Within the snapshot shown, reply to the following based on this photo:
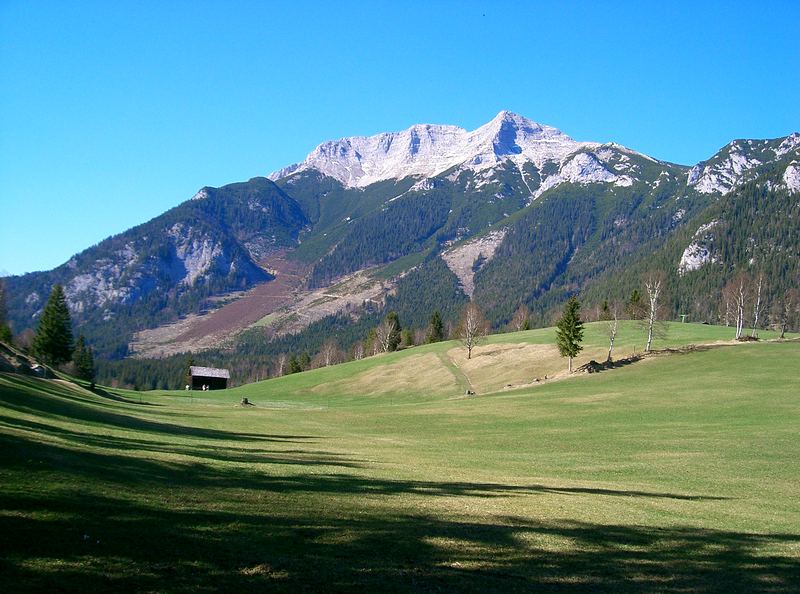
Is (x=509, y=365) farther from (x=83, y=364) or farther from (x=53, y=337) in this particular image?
(x=83, y=364)

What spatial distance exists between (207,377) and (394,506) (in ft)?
465

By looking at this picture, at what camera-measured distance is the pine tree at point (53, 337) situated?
10156cm

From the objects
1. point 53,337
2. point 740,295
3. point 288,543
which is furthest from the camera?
point 740,295

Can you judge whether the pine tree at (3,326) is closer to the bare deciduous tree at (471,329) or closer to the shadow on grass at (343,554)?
the bare deciduous tree at (471,329)

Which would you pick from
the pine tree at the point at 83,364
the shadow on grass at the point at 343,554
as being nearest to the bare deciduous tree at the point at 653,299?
the shadow on grass at the point at 343,554

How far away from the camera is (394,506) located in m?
18.6

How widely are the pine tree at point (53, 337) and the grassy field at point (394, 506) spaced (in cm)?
6746

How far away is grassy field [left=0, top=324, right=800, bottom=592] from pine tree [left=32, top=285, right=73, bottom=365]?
67459 millimetres

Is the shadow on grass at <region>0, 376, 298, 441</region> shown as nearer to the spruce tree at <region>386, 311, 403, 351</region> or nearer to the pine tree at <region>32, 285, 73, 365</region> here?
the pine tree at <region>32, 285, 73, 365</region>

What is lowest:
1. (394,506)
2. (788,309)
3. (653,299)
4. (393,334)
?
(393,334)

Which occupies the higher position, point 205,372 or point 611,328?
point 611,328

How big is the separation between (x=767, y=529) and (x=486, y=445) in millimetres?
24683

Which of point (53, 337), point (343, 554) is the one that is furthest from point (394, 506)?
point (53, 337)

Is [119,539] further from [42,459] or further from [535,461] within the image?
[535,461]
